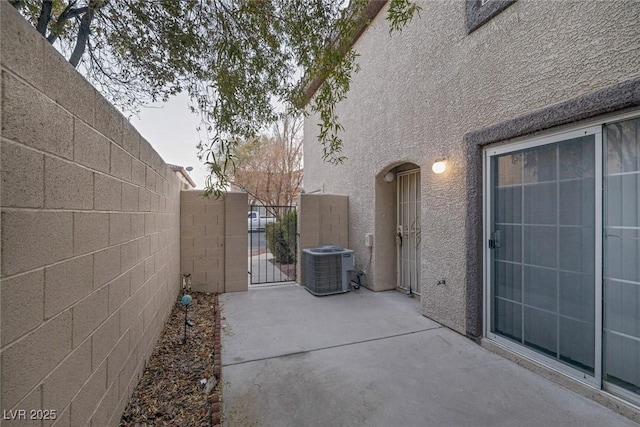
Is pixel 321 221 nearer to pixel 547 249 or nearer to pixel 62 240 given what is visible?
pixel 547 249

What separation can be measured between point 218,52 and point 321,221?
187 inches

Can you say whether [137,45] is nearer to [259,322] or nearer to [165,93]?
[165,93]

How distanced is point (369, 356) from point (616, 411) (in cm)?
219

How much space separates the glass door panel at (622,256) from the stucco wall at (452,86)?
0.60 m

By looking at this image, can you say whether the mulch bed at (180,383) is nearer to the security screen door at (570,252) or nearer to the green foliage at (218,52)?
the green foliage at (218,52)

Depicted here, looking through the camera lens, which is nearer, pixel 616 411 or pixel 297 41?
pixel 616 411

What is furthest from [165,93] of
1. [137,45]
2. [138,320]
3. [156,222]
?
[138,320]

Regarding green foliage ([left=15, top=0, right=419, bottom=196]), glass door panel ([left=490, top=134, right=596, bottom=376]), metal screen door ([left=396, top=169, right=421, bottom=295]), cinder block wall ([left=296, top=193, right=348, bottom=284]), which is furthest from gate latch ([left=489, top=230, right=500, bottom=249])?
cinder block wall ([left=296, top=193, right=348, bottom=284])

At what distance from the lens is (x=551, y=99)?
296cm

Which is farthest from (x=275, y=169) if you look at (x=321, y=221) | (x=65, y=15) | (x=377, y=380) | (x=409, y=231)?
(x=377, y=380)

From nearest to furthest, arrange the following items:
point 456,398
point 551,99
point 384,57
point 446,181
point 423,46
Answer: point 456,398 < point 551,99 < point 446,181 < point 423,46 < point 384,57

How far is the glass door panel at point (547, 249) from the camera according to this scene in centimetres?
281

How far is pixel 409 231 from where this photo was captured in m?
6.01

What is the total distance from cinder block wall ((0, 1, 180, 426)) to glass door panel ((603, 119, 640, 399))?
4.09 metres
